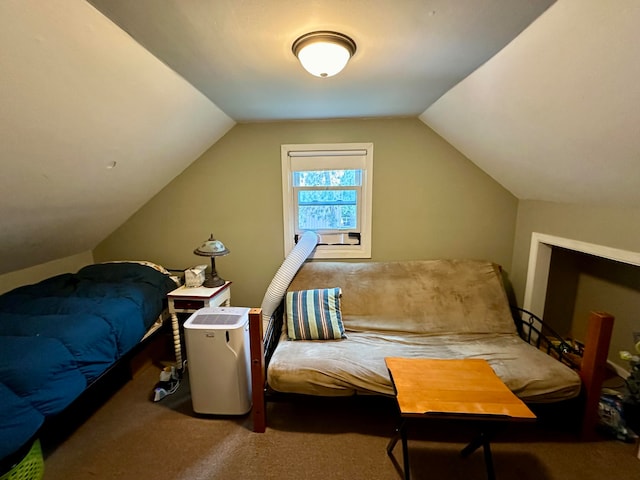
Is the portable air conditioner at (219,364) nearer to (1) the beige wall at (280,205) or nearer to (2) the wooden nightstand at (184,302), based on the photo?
(2) the wooden nightstand at (184,302)

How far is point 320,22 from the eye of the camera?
4.10 feet

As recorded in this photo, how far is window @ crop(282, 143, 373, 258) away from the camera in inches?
110

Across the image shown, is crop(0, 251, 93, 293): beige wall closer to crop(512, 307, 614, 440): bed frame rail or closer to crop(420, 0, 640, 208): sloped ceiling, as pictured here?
crop(420, 0, 640, 208): sloped ceiling

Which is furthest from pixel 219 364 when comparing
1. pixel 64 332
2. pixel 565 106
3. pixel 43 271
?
pixel 565 106

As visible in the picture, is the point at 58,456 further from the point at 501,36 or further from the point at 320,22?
the point at 501,36

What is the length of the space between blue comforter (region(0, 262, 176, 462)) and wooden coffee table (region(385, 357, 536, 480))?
1.73 metres

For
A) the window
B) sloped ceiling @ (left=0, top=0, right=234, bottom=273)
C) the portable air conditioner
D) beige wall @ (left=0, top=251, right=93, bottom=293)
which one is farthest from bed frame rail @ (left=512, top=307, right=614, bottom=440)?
beige wall @ (left=0, top=251, right=93, bottom=293)

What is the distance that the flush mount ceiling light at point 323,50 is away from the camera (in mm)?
1338

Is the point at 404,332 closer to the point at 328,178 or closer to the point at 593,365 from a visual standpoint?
the point at 593,365

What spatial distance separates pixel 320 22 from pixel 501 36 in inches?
32.1

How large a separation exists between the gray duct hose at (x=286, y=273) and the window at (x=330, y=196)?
0.20 m

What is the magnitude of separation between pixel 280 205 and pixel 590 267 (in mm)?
3031

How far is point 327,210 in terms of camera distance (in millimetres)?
2936

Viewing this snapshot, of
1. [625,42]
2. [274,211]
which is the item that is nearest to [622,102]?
[625,42]
